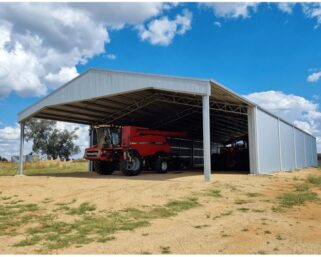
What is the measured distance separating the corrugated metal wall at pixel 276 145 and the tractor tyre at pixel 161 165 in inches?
225

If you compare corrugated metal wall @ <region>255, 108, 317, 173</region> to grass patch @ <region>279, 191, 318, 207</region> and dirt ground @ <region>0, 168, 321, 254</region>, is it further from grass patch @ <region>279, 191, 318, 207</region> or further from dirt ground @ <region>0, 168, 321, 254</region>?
grass patch @ <region>279, 191, 318, 207</region>

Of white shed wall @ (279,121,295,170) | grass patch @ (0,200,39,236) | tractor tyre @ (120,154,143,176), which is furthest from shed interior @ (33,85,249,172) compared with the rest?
grass patch @ (0,200,39,236)

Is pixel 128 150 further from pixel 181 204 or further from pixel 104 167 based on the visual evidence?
pixel 181 204

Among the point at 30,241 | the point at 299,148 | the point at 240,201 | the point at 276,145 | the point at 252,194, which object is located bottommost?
the point at 30,241

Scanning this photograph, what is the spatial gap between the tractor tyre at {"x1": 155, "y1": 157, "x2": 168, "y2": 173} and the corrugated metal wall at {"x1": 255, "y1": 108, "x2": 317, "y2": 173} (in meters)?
5.72

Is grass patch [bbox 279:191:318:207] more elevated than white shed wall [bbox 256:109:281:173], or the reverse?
white shed wall [bbox 256:109:281:173]

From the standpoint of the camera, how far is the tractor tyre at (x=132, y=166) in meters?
20.3

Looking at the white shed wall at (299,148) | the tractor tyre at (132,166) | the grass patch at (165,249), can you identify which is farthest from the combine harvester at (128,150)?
the grass patch at (165,249)

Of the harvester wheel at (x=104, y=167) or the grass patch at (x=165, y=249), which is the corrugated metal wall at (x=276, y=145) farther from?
the grass patch at (x=165, y=249)

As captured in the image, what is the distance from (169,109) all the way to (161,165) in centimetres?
487

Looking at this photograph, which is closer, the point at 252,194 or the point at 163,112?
the point at 252,194

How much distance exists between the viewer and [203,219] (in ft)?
30.7

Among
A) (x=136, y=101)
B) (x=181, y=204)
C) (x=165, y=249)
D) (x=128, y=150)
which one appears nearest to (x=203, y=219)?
(x=181, y=204)

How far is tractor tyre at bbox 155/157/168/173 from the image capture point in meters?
22.4
